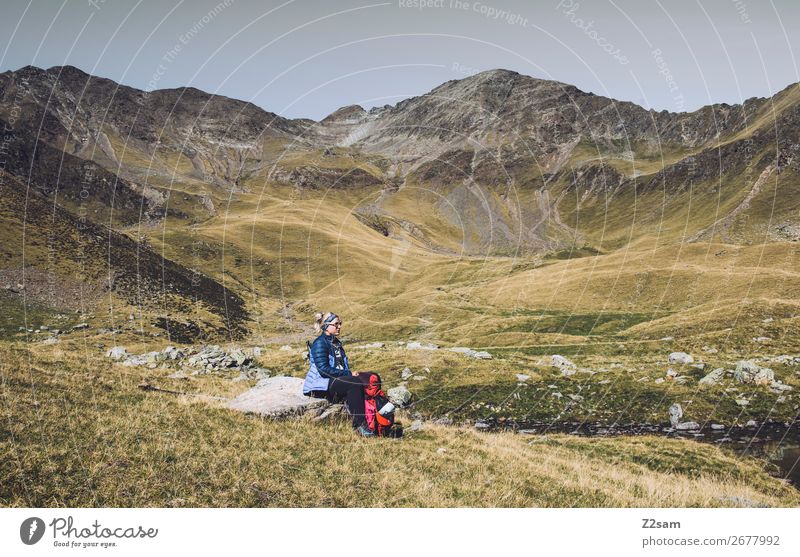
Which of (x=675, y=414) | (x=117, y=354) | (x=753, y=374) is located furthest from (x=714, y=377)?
(x=117, y=354)

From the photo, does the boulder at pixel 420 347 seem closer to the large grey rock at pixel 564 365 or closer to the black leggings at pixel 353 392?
the large grey rock at pixel 564 365

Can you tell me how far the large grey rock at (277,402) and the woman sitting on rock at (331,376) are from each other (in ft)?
1.06

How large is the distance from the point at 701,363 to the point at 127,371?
3488 centimetres

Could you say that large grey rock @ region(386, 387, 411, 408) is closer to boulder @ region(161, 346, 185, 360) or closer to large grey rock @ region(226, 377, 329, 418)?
large grey rock @ region(226, 377, 329, 418)

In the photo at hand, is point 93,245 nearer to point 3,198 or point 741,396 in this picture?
point 3,198

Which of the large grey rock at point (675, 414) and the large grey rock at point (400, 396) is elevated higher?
the large grey rock at point (400, 396)

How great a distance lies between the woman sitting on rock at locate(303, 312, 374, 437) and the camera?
14.4 metres

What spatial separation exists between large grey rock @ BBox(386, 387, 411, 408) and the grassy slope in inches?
525

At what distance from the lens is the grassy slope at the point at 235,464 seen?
29.9ft

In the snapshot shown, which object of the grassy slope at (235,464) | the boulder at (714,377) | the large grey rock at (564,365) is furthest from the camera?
the large grey rock at (564,365)

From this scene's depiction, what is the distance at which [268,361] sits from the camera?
43.2m

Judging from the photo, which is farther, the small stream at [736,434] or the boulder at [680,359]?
the boulder at [680,359]

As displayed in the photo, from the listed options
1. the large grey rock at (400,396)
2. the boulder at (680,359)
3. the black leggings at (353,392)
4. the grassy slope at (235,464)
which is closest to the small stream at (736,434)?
the grassy slope at (235,464)
